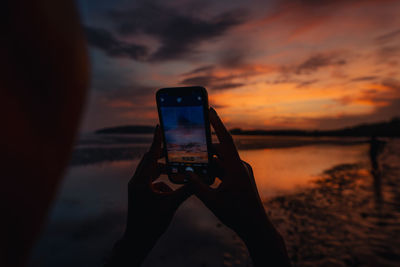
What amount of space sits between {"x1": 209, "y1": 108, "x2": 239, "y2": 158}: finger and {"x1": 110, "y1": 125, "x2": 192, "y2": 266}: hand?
1.10 feet

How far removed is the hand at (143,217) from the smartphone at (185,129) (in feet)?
2.28

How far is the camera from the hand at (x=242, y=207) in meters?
1.30

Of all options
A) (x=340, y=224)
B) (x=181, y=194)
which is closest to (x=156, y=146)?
(x=181, y=194)

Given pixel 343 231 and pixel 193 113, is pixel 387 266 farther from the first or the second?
pixel 193 113

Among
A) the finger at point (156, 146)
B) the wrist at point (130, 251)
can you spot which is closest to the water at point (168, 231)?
the finger at point (156, 146)

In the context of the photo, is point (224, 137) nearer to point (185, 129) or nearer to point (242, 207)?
point (242, 207)

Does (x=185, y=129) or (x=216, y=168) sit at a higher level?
(x=185, y=129)

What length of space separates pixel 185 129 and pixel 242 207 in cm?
98

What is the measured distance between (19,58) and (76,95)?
0.34 feet

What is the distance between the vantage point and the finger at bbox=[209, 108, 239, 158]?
1.50m

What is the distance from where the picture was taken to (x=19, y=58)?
1.34 feet

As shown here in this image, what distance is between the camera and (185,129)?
2189 mm

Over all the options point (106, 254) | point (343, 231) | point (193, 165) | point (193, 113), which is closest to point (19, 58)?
point (193, 113)

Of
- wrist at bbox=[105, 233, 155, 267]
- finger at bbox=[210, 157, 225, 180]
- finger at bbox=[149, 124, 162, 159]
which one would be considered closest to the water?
finger at bbox=[210, 157, 225, 180]
